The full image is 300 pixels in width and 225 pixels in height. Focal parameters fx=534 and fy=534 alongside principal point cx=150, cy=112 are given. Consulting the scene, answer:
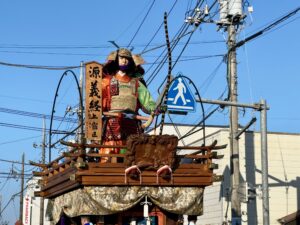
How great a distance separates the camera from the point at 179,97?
40.7 ft

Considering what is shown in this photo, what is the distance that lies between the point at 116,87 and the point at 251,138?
1078cm

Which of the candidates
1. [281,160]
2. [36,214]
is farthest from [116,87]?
[36,214]

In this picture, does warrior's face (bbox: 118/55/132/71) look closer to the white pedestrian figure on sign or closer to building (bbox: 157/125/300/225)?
the white pedestrian figure on sign

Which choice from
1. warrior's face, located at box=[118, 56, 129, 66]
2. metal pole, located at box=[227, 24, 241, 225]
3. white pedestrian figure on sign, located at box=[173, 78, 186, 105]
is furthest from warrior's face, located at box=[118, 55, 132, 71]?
metal pole, located at box=[227, 24, 241, 225]

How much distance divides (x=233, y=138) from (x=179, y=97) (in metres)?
4.60

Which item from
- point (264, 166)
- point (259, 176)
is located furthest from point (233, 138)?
point (259, 176)

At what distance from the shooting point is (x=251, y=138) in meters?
21.1

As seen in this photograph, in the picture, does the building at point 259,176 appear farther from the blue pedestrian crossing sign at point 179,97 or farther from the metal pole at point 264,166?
the blue pedestrian crossing sign at point 179,97

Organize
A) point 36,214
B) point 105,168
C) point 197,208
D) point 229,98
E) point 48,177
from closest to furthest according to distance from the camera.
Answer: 1. point 105,168
2. point 197,208
3. point 48,177
4. point 229,98
5. point 36,214

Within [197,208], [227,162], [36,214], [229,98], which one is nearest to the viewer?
[197,208]

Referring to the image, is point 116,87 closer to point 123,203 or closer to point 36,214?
point 123,203

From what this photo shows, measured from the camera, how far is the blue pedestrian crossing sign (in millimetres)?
12234

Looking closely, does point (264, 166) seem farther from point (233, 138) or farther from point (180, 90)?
point (233, 138)

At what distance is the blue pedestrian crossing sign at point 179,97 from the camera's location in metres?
12.2
